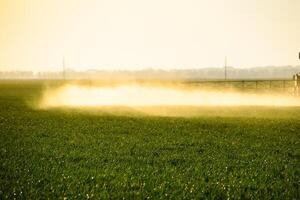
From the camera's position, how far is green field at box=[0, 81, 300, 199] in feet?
35.3

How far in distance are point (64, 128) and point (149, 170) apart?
36.6 feet

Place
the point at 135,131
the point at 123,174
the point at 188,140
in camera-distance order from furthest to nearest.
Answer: the point at 135,131 → the point at 188,140 → the point at 123,174

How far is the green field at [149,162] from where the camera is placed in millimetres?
10766

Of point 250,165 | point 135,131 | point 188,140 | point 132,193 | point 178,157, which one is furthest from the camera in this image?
point 135,131

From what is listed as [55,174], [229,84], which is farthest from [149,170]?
[229,84]

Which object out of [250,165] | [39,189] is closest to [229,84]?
[250,165]

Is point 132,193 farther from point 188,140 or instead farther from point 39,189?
point 188,140

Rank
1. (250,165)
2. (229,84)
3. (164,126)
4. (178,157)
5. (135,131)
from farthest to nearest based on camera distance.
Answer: (229,84) < (164,126) < (135,131) < (178,157) < (250,165)

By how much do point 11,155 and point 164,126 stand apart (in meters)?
11.0

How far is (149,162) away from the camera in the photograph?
555 inches

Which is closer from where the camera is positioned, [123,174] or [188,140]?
[123,174]

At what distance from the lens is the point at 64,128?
22.7 meters

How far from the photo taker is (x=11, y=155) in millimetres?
14922

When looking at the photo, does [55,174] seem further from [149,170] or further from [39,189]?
[149,170]
